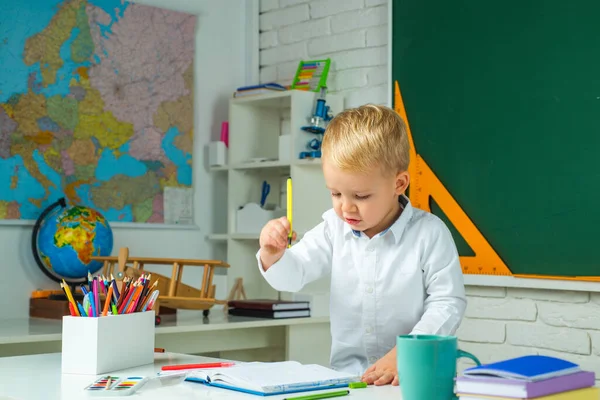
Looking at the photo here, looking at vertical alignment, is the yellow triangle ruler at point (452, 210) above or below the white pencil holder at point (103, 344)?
above

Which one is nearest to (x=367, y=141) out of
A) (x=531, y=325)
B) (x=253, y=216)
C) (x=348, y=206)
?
(x=348, y=206)

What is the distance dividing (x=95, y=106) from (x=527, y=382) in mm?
2589

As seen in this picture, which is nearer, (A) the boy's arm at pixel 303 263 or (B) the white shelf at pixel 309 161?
(A) the boy's arm at pixel 303 263

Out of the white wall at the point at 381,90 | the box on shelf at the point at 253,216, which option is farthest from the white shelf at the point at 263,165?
the white wall at the point at 381,90

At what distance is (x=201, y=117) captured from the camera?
364 centimetres

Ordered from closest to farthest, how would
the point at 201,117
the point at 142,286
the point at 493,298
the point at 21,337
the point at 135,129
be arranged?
1. the point at 142,286
2. the point at 21,337
3. the point at 493,298
4. the point at 135,129
5. the point at 201,117

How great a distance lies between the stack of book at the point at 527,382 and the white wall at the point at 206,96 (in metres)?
2.43

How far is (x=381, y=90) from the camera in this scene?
3.24 m

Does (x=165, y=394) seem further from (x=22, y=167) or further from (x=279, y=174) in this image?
(x=279, y=174)

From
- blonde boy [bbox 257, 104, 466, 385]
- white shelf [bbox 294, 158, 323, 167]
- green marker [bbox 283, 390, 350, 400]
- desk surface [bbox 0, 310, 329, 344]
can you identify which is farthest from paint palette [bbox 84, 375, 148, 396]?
white shelf [bbox 294, 158, 323, 167]

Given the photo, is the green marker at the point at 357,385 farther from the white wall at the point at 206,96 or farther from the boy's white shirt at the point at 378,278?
the white wall at the point at 206,96

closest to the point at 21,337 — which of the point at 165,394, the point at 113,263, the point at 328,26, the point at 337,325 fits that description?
the point at 113,263

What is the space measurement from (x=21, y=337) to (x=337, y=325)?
106 centimetres

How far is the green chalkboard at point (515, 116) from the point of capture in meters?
2.57
